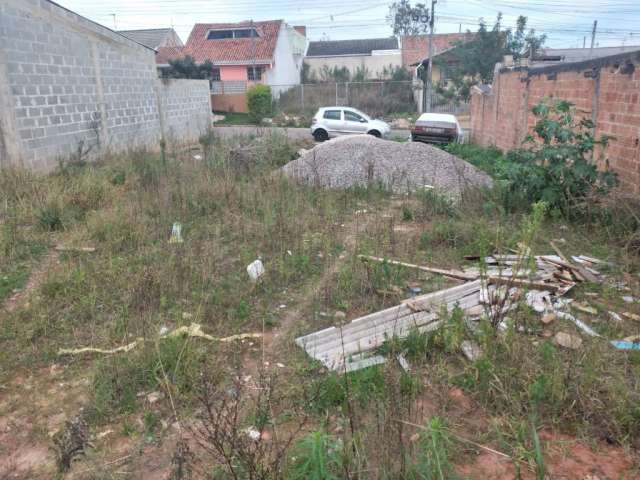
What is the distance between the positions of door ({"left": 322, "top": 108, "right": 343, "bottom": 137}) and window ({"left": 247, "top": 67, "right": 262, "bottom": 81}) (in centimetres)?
1777

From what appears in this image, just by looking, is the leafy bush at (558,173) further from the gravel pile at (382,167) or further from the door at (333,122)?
the door at (333,122)

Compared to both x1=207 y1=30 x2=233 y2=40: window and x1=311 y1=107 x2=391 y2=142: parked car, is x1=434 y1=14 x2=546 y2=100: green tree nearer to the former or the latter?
x1=311 y1=107 x2=391 y2=142: parked car

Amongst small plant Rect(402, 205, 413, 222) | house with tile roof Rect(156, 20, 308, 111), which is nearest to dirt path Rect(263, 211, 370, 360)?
small plant Rect(402, 205, 413, 222)

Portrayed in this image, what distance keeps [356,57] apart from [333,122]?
24.6 metres

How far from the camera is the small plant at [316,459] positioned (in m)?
2.05

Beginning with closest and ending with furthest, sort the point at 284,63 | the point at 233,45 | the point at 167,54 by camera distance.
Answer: the point at 233,45 → the point at 167,54 → the point at 284,63

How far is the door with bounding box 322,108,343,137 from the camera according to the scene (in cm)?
1752

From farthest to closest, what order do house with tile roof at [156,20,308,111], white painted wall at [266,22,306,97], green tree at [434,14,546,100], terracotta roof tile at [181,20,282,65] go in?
white painted wall at [266,22,306,97], terracotta roof tile at [181,20,282,65], house with tile roof at [156,20,308,111], green tree at [434,14,546,100]

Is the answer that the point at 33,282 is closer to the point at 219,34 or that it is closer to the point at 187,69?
the point at 187,69

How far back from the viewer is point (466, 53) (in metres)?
26.5

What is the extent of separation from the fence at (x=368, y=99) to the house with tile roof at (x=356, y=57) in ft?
20.3

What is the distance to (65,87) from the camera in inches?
405

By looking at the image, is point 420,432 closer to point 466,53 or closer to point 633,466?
point 633,466

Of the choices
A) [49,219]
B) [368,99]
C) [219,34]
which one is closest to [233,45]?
[219,34]
